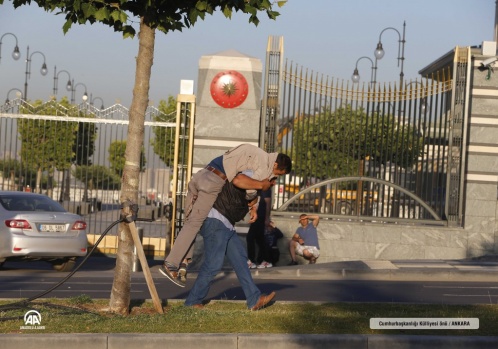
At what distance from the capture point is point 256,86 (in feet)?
62.9

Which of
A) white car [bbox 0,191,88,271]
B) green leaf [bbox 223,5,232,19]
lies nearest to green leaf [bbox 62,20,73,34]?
green leaf [bbox 223,5,232,19]

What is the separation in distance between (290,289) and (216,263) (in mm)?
3586

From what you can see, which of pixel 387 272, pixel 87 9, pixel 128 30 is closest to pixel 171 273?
pixel 128 30

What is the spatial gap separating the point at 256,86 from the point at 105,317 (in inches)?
385

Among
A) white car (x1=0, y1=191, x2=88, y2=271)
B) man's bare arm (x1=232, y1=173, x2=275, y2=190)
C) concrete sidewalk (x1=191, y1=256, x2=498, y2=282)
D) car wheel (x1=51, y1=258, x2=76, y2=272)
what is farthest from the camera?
car wheel (x1=51, y1=258, x2=76, y2=272)

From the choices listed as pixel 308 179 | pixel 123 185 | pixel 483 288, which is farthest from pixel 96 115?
pixel 123 185

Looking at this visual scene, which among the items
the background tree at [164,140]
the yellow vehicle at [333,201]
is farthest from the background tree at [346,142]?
the background tree at [164,140]

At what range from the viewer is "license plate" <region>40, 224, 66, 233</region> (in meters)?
17.5

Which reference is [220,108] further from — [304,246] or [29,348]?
[29,348]

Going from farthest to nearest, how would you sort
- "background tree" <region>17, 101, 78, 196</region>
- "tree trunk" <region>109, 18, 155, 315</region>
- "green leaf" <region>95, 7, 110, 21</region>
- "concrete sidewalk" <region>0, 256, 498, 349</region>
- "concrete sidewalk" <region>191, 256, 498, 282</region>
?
"background tree" <region>17, 101, 78, 196</region> < "concrete sidewalk" <region>191, 256, 498, 282</region> < "tree trunk" <region>109, 18, 155, 315</region> < "green leaf" <region>95, 7, 110, 21</region> < "concrete sidewalk" <region>0, 256, 498, 349</region>

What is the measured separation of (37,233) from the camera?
17453 mm

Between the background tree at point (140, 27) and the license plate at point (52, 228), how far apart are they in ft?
23.9

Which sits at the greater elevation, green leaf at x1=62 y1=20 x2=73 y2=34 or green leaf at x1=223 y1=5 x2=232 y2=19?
green leaf at x1=223 y1=5 x2=232 y2=19

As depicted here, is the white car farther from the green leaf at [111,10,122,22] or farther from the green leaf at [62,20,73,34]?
the green leaf at [111,10,122,22]
